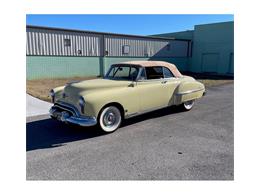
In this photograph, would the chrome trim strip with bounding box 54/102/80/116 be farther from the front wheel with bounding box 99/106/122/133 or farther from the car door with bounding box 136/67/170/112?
the car door with bounding box 136/67/170/112

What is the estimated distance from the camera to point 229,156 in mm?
3811

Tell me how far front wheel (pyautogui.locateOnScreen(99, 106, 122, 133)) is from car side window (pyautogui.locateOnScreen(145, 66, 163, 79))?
1.38m

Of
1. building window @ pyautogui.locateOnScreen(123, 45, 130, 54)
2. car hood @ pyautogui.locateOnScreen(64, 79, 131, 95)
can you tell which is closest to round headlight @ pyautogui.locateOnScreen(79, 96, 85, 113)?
car hood @ pyautogui.locateOnScreen(64, 79, 131, 95)

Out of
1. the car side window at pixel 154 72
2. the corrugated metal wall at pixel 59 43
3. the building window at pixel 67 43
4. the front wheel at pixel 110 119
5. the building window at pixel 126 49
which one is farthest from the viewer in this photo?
the building window at pixel 126 49

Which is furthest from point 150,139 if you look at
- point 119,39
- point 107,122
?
point 119,39

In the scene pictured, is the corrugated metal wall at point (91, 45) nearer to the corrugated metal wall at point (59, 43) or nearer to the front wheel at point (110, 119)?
the corrugated metal wall at point (59, 43)

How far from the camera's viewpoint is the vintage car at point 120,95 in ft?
15.4

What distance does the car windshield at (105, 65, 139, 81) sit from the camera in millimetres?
5676

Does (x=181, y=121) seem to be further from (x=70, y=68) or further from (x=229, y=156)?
(x=70, y=68)

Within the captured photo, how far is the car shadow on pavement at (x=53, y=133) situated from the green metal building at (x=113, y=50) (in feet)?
32.8

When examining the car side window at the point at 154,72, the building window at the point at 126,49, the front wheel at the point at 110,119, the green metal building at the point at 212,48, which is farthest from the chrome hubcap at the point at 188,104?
the green metal building at the point at 212,48

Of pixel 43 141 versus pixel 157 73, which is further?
pixel 157 73

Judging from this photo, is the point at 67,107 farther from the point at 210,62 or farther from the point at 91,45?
the point at 210,62

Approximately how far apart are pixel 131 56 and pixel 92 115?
15.4 m
